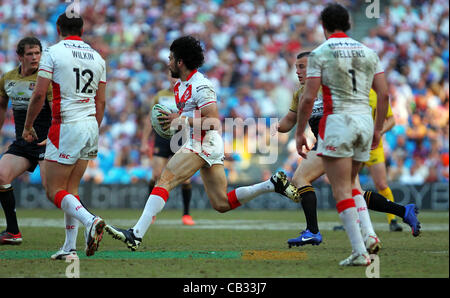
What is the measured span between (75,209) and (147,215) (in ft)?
2.59

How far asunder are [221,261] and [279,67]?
14942 mm

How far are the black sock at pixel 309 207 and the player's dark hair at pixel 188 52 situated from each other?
7.17 feet

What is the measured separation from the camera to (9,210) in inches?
380

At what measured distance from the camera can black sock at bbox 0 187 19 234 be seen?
31.4 ft

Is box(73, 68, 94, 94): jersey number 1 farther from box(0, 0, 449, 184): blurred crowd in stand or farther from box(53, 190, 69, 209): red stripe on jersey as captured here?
box(0, 0, 449, 184): blurred crowd in stand

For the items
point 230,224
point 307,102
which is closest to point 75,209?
point 307,102

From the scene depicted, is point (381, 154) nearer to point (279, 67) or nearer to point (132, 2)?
point (279, 67)

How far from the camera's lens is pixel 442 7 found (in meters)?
22.9

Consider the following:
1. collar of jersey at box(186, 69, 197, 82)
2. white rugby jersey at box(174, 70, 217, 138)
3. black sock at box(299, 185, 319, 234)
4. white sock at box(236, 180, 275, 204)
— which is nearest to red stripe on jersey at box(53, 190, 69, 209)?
white rugby jersey at box(174, 70, 217, 138)

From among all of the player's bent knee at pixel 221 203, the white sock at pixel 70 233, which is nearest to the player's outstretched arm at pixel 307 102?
the player's bent knee at pixel 221 203

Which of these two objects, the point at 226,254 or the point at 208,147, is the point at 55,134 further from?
the point at 226,254

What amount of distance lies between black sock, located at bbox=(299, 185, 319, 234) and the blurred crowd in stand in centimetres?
982

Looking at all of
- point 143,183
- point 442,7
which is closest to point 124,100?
point 143,183
